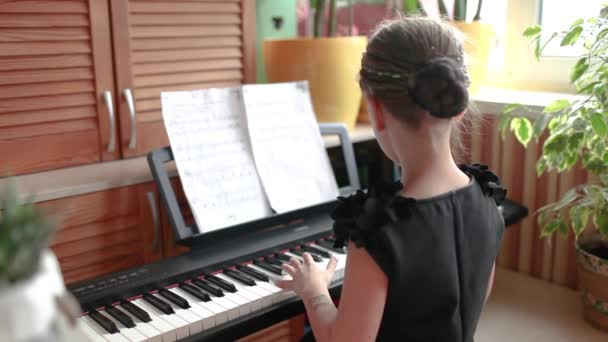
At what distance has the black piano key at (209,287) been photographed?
118 cm

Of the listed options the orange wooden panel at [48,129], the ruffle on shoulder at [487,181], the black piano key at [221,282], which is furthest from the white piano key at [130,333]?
the ruffle on shoulder at [487,181]

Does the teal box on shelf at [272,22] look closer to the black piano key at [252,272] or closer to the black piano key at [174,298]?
the black piano key at [252,272]

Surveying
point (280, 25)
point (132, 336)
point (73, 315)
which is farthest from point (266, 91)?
point (73, 315)

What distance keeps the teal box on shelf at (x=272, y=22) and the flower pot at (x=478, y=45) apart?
523 millimetres

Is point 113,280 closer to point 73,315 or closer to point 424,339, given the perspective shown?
point 424,339

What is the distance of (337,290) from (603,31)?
843mm

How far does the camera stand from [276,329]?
1939mm

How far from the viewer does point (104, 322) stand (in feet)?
3.51

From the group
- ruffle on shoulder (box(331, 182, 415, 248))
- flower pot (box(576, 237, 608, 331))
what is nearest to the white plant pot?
ruffle on shoulder (box(331, 182, 415, 248))

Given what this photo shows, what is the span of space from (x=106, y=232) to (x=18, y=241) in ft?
3.19

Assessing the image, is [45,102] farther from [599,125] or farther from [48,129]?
[599,125]

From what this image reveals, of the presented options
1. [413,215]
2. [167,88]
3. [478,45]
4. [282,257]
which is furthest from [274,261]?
[478,45]

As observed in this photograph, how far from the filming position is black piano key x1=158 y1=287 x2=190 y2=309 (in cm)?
113

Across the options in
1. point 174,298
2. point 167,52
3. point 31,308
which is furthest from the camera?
point 167,52
